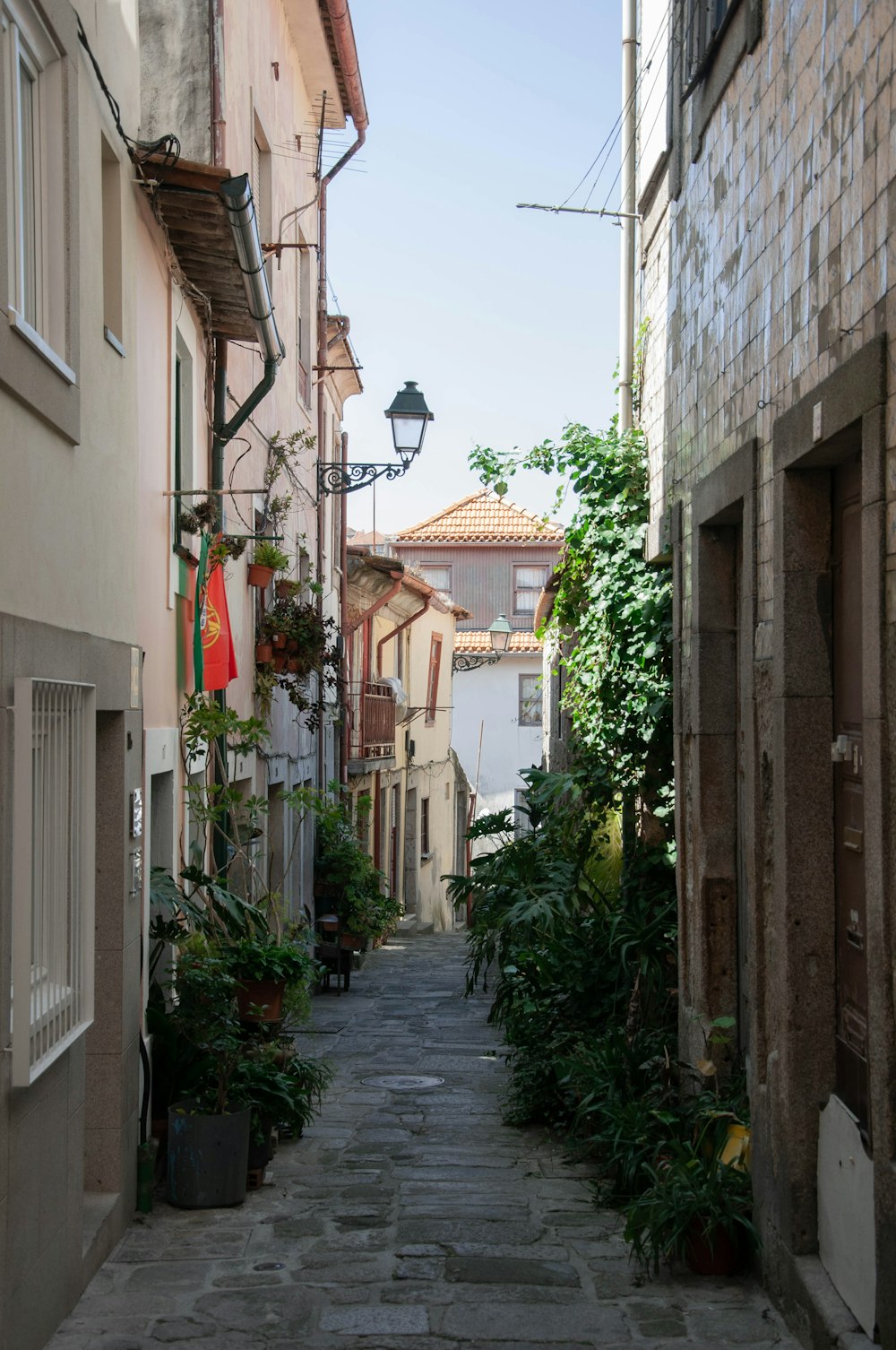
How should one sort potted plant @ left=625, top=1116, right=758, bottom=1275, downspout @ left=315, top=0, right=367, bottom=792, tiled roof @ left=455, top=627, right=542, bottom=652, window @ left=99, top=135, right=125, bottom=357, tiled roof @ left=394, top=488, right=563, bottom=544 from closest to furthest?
potted plant @ left=625, top=1116, right=758, bottom=1275
window @ left=99, top=135, right=125, bottom=357
downspout @ left=315, top=0, right=367, bottom=792
tiled roof @ left=455, top=627, right=542, bottom=652
tiled roof @ left=394, top=488, right=563, bottom=544

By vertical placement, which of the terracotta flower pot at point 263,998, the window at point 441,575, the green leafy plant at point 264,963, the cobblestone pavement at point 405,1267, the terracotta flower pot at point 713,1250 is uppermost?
the window at point 441,575

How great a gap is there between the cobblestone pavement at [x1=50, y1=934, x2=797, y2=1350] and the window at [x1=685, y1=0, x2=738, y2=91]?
524 centimetres

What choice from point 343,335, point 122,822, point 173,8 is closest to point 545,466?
point 173,8

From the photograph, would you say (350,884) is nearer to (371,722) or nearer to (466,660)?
(371,722)

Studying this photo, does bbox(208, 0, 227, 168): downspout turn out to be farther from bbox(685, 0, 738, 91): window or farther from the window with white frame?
the window with white frame

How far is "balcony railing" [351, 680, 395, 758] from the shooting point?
20.7m

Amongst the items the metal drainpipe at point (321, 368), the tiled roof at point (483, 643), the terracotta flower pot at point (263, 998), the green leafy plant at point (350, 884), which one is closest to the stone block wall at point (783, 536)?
the terracotta flower pot at point (263, 998)

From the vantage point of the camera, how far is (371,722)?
70.2ft

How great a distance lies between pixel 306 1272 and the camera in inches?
233

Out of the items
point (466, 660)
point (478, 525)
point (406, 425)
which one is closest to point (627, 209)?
Answer: point (406, 425)

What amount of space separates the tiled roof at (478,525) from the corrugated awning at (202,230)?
2999 centimetres

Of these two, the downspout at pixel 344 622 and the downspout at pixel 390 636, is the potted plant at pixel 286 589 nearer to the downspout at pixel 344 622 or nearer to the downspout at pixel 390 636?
the downspout at pixel 344 622

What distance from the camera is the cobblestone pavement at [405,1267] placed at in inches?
207

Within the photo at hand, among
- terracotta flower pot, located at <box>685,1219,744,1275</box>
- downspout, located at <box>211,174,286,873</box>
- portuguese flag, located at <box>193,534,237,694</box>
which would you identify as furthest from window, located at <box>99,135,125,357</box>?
terracotta flower pot, located at <box>685,1219,744,1275</box>
